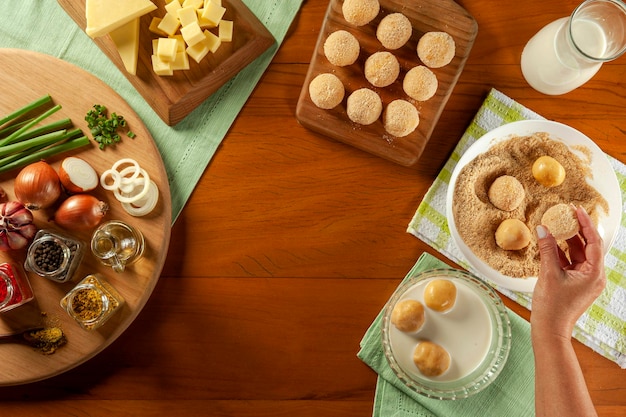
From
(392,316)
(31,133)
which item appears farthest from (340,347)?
(31,133)

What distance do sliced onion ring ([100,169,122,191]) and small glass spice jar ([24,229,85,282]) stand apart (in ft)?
0.47

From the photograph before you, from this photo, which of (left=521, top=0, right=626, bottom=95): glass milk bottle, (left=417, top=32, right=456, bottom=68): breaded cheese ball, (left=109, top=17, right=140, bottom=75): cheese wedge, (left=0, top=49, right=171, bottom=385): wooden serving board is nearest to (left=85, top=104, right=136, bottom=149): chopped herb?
(left=0, top=49, right=171, bottom=385): wooden serving board

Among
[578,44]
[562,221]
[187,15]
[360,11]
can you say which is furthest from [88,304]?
[578,44]

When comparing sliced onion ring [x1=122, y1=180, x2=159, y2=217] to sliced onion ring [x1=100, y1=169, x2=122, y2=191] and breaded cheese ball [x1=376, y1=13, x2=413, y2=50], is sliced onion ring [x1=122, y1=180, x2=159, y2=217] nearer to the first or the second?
sliced onion ring [x1=100, y1=169, x2=122, y2=191]

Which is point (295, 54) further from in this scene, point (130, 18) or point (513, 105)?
point (513, 105)

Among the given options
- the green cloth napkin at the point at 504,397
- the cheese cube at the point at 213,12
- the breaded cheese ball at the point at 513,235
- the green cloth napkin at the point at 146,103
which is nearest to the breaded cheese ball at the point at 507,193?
the breaded cheese ball at the point at 513,235

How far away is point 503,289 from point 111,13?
3.52 ft

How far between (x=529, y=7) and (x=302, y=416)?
1.12 metres

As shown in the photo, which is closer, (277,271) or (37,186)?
(37,186)

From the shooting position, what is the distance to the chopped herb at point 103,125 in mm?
1175

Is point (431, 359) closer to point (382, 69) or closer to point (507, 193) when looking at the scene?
point (507, 193)

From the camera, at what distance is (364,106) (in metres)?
1.16

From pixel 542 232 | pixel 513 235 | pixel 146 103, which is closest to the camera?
pixel 542 232

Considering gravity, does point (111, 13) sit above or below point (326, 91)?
above
